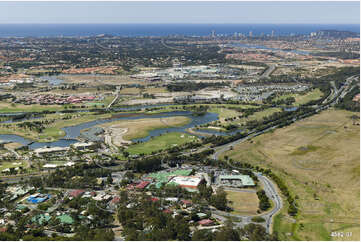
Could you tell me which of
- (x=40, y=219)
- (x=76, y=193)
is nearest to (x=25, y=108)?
(x=76, y=193)

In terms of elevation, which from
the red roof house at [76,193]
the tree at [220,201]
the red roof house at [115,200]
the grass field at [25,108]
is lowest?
the red roof house at [76,193]

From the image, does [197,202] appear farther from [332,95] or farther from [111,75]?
[111,75]

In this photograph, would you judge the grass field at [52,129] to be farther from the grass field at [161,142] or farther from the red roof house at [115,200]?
the red roof house at [115,200]

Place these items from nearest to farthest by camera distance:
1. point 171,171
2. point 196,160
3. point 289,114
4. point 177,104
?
point 171,171
point 196,160
point 289,114
point 177,104

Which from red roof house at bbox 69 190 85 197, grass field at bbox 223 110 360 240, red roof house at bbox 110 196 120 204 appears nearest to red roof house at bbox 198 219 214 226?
grass field at bbox 223 110 360 240

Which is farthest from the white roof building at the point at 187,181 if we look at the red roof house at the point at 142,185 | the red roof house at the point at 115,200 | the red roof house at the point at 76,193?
the red roof house at the point at 76,193

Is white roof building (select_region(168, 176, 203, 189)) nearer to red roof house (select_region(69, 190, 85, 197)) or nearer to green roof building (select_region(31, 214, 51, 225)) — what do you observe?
red roof house (select_region(69, 190, 85, 197))

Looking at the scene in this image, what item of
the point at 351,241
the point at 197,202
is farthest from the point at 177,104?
the point at 351,241
